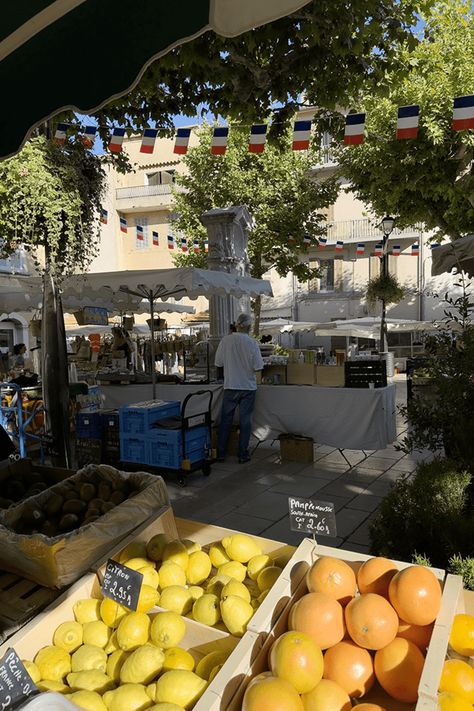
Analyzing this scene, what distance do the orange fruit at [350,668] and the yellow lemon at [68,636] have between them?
2.97 feet

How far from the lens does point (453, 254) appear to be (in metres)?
5.06

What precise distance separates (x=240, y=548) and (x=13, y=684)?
3.74ft

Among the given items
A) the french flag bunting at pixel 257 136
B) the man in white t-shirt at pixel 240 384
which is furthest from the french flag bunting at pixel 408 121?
the man in white t-shirt at pixel 240 384

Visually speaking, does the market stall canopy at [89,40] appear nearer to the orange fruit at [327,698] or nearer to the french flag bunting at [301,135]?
the orange fruit at [327,698]

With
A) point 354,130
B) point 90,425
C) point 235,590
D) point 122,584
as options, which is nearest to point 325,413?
point 90,425

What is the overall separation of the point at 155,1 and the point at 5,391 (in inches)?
275

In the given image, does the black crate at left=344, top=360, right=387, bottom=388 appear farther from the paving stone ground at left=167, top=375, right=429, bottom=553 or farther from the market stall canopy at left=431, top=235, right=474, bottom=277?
the market stall canopy at left=431, top=235, right=474, bottom=277

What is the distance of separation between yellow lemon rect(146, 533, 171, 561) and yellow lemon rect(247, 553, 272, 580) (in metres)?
0.43

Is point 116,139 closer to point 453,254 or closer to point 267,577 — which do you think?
point 453,254

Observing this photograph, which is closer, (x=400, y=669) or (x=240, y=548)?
(x=400, y=669)

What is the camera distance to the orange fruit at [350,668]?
4.52 ft

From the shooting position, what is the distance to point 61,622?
1.83 metres

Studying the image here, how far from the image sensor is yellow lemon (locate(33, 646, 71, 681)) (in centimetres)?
159

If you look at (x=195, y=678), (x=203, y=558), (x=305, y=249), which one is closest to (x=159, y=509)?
(x=203, y=558)
